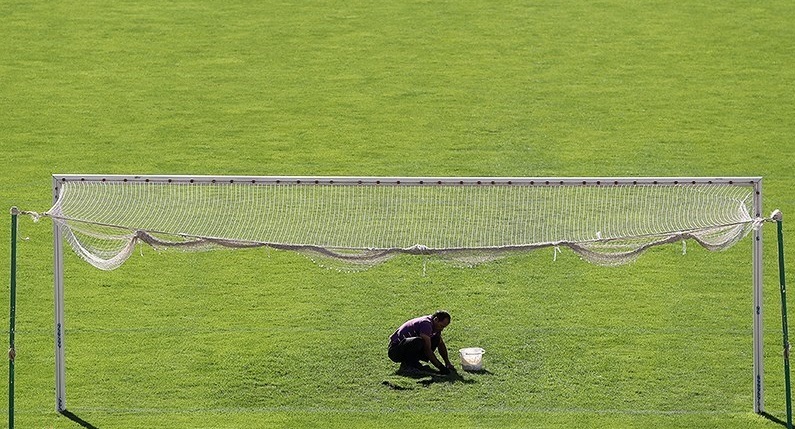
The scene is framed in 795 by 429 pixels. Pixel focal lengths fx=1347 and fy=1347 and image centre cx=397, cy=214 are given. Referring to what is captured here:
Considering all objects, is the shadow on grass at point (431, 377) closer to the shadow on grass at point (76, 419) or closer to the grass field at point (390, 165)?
the grass field at point (390, 165)

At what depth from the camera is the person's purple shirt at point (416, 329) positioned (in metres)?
15.2

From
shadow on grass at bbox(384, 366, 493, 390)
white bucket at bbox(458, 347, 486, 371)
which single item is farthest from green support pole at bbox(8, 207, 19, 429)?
white bucket at bbox(458, 347, 486, 371)

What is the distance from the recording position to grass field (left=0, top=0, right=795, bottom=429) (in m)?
15.2

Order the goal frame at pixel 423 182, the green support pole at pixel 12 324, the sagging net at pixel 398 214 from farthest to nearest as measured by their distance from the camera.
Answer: the sagging net at pixel 398 214
the goal frame at pixel 423 182
the green support pole at pixel 12 324

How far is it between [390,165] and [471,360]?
26.3 feet

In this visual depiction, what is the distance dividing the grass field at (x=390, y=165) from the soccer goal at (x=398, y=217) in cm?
93

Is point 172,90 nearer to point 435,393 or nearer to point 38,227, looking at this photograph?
point 38,227

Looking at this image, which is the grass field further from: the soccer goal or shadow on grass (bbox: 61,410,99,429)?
the soccer goal

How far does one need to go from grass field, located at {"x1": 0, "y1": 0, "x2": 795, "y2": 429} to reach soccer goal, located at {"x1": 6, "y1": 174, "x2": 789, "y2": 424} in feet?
3.05

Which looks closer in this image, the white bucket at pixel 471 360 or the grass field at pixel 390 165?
the grass field at pixel 390 165

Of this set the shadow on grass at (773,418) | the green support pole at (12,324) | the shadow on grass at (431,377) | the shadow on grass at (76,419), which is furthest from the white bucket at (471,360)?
the green support pole at (12,324)

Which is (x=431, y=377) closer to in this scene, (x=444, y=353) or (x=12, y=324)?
(x=444, y=353)

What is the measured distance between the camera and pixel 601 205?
59.1 ft

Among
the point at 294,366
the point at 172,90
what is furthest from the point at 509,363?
the point at 172,90
